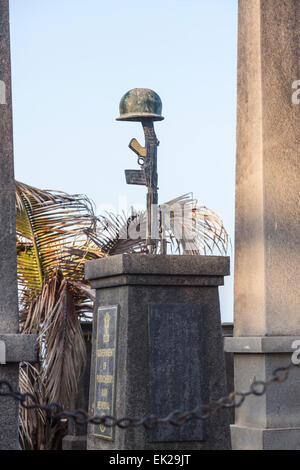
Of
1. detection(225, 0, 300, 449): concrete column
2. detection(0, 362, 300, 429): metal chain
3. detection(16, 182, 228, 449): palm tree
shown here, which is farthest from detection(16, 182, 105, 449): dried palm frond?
detection(0, 362, 300, 429): metal chain

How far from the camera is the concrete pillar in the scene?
5852 mm

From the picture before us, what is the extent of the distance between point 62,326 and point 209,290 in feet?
10.1

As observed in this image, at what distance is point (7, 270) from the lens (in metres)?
6.02

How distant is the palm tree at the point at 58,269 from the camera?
894cm

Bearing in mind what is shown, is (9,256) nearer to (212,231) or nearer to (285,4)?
(285,4)

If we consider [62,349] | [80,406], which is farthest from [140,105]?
[80,406]

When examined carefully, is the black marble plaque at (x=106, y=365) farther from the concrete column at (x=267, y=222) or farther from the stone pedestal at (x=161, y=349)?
the concrete column at (x=267, y=222)

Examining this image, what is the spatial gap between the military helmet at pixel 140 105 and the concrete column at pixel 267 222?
44.7 inches

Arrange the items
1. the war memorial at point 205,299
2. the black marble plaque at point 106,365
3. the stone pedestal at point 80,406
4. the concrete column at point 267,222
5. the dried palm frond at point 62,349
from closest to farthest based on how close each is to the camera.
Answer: the war memorial at point 205,299 → the black marble plaque at point 106,365 → the concrete column at point 267,222 → the dried palm frond at point 62,349 → the stone pedestal at point 80,406

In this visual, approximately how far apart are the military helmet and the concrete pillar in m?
0.96

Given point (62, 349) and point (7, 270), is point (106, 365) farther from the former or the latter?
point (62, 349)

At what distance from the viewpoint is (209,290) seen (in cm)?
627

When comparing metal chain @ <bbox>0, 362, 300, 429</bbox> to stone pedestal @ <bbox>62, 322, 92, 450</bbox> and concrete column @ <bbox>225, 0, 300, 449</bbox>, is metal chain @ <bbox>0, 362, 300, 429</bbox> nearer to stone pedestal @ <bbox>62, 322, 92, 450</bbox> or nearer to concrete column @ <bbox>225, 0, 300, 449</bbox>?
concrete column @ <bbox>225, 0, 300, 449</bbox>

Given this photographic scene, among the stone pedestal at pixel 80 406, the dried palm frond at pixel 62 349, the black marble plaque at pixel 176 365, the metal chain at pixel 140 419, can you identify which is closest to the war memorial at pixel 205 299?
the black marble plaque at pixel 176 365
